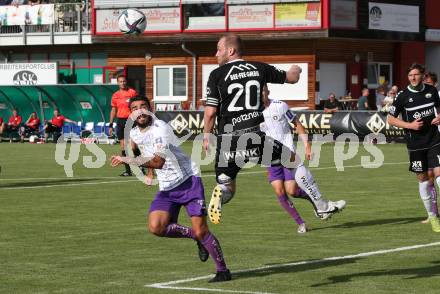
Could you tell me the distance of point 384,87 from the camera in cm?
4850

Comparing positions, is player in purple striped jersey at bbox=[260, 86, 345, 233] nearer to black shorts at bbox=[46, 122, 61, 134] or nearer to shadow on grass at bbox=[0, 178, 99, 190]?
shadow on grass at bbox=[0, 178, 99, 190]

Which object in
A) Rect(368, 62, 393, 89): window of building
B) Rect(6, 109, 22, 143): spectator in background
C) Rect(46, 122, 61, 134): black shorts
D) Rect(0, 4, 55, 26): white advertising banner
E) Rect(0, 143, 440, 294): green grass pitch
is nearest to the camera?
Rect(0, 143, 440, 294): green grass pitch

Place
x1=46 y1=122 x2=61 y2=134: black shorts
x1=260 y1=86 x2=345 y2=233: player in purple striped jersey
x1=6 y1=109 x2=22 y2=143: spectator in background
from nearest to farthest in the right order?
x1=260 y1=86 x2=345 y2=233: player in purple striped jersey
x1=46 y1=122 x2=61 y2=134: black shorts
x1=6 y1=109 x2=22 y2=143: spectator in background

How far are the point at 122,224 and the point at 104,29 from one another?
40040 millimetres

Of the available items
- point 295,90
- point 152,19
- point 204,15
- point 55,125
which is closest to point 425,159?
point 55,125

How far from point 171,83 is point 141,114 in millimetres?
43814

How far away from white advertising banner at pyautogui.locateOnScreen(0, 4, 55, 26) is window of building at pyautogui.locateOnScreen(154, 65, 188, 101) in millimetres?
7176

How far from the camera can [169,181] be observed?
11.0 metres

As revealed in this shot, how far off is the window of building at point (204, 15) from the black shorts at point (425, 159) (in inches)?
1450

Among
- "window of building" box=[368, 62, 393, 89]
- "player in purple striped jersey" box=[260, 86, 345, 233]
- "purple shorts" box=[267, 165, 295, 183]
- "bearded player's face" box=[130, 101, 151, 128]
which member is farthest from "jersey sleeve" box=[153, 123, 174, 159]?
"window of building" box=[368, 62, 393, 89]

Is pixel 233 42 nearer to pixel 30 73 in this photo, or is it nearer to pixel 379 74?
pixel 30 73

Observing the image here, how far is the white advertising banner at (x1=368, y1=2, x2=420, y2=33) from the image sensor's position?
2022 inches

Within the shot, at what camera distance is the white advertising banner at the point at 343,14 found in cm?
4897

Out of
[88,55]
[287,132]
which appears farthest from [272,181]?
[88,55]
